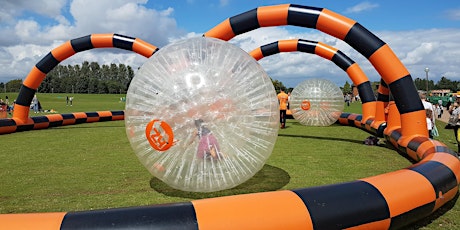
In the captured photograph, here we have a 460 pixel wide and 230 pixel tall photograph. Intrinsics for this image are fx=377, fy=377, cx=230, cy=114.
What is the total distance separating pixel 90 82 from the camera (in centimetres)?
8550

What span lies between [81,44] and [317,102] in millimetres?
7396

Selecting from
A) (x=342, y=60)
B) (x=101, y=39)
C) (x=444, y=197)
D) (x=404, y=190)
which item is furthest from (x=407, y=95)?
(x=101, y=39)

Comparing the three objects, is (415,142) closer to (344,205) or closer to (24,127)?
(344,205)

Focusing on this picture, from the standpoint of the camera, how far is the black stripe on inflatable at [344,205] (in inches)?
103

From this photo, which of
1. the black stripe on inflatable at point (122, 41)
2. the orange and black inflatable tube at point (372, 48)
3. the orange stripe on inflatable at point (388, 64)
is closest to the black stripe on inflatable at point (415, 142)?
the orange and black inflatable tube at point (372, 48)

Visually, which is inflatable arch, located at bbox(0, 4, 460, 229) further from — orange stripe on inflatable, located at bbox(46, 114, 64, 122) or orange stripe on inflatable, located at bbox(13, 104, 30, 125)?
orange stripe on inflatable, located at bbox(46, 114, 64, 122)

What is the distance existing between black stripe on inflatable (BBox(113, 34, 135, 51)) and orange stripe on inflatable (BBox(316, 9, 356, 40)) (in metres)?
6.27

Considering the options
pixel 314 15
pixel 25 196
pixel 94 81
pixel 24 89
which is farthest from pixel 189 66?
pixel 94 81

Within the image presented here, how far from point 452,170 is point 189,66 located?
2876 millimetres

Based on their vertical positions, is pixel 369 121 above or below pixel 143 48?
below

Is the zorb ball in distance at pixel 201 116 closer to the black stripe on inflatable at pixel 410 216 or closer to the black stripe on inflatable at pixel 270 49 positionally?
the black stripe on inflatable at pixel 410 216

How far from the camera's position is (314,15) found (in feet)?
21.4

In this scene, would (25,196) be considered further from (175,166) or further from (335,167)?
(335,167)

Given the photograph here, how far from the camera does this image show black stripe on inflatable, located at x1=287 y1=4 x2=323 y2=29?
6531 millimetres
